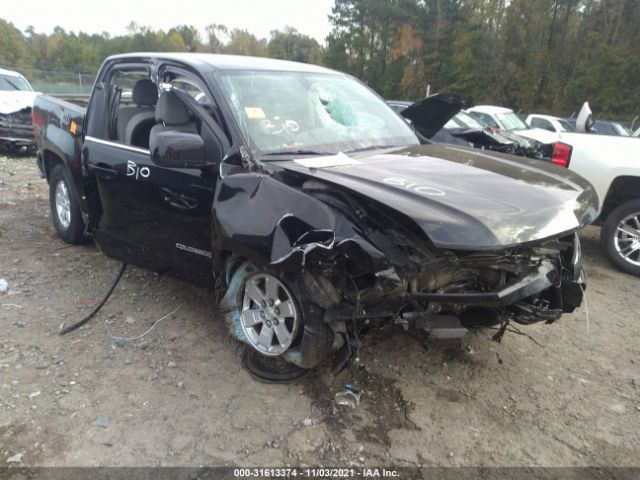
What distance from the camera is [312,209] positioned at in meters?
2.51

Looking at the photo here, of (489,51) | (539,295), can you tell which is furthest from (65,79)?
(539,295)

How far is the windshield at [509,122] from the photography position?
1330cm

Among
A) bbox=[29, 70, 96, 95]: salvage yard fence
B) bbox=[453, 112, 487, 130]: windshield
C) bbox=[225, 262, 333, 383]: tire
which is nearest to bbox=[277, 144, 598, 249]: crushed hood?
bbox=[225, 262, 333, 383]: tire

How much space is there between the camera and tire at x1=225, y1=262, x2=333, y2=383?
2746mm

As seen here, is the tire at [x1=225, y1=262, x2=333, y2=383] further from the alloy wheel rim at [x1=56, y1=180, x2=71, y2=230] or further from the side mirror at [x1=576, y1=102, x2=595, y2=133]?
the side mirror at [x1=576, y1=102, x2=595, y2=133]

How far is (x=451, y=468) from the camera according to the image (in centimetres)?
245

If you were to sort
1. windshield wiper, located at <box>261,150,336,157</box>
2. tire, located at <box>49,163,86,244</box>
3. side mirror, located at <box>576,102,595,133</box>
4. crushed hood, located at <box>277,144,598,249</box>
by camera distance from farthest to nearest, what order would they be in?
side mirror, located at <box>576,102,595,133</box> < tire, located at <box>49,163,86,244</box> < windshield wiper, located at <box>261,150,336,157</box> < crushed hood, located at <box>277,144,598,249</box>

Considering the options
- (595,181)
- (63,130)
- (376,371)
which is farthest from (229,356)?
(595,181)

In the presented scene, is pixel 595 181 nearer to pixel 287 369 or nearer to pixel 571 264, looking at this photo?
pixel 571 264

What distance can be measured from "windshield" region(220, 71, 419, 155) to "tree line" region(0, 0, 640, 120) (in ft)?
115

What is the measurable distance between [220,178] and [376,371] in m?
1.55

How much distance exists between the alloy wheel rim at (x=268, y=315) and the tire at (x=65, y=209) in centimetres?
263

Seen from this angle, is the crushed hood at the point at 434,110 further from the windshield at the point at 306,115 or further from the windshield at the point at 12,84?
the windshield at the point at 12,84

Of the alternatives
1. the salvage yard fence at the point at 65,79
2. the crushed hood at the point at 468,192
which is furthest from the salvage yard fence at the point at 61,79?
the crushed hood at the point at 468,192
